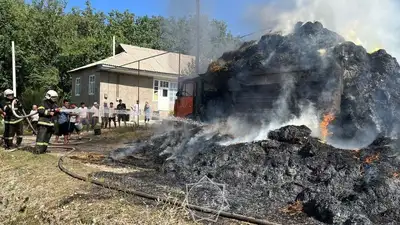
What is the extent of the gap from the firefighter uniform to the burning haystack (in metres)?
1.81

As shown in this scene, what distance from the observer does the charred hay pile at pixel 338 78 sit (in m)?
9.88

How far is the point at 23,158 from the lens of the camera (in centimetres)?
956

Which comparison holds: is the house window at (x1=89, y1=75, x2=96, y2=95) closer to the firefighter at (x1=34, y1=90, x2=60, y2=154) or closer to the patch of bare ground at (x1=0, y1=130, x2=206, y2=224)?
the firefighter at (x1=34, y1=90, x2=60, y2=154)

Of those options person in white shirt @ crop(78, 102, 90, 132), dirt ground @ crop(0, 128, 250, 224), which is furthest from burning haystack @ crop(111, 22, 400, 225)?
person in white shirt @ crop(78, 102, 90, 132)

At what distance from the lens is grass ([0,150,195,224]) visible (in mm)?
4926

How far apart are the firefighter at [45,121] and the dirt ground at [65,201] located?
117cm

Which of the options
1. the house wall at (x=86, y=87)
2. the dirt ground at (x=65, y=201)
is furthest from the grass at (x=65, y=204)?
the house wall at (x=86, y=87)

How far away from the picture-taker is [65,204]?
577 centimetres

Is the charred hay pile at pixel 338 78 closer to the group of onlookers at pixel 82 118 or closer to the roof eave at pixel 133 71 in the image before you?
the group of onlookers at pixel 82 118

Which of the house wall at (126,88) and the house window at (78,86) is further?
the house window at (78,86)

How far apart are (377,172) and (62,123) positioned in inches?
446

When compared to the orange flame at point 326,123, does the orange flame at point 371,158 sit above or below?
below

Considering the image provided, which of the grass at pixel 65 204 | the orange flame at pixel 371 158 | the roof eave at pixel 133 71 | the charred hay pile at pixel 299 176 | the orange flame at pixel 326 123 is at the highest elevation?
the roof eave at pixel 133 71

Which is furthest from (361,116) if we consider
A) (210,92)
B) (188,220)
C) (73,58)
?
(73,58)
